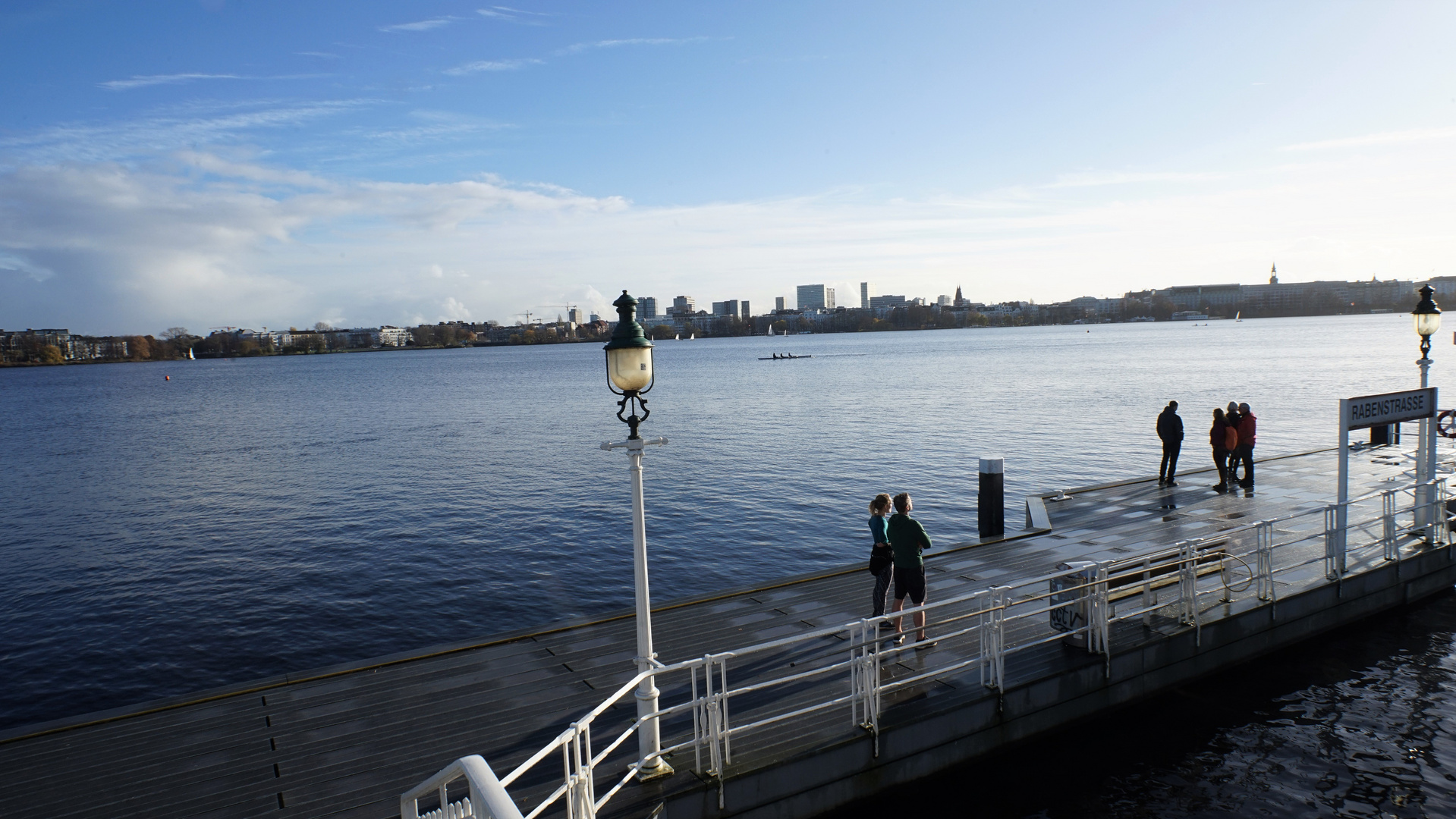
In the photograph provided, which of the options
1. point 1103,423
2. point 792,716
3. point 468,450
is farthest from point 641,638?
point 1103,423

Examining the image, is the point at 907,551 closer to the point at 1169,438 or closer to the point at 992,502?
the point at 992,502

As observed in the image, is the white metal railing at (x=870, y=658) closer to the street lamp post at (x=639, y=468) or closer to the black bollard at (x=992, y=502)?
the street lamp post at (x=639, y=468)

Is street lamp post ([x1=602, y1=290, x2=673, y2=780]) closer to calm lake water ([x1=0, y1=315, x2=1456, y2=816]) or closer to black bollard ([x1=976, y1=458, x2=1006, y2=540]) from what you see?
calm lake water ([x1=0, y1=315, x2=1456, y2=816])

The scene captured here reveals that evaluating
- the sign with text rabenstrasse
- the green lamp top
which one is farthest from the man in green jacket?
the sign with text rabenstrasse

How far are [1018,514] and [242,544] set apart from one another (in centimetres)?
2212

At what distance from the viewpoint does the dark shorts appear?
9141 mm

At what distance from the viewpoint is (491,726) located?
7.98m

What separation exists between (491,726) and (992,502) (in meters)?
11.1

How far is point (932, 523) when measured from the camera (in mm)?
22906

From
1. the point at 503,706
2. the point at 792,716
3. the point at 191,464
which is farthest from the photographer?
the point at 191,464

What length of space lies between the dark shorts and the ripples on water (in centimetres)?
175

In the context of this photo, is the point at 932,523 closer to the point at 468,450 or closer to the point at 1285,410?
the point at 468,450

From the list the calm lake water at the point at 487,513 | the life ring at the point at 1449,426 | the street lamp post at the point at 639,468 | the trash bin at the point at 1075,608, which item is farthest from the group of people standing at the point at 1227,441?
the street lamp post at the point at 639,468

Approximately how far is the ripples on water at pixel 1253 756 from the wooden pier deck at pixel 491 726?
1.29 ft
